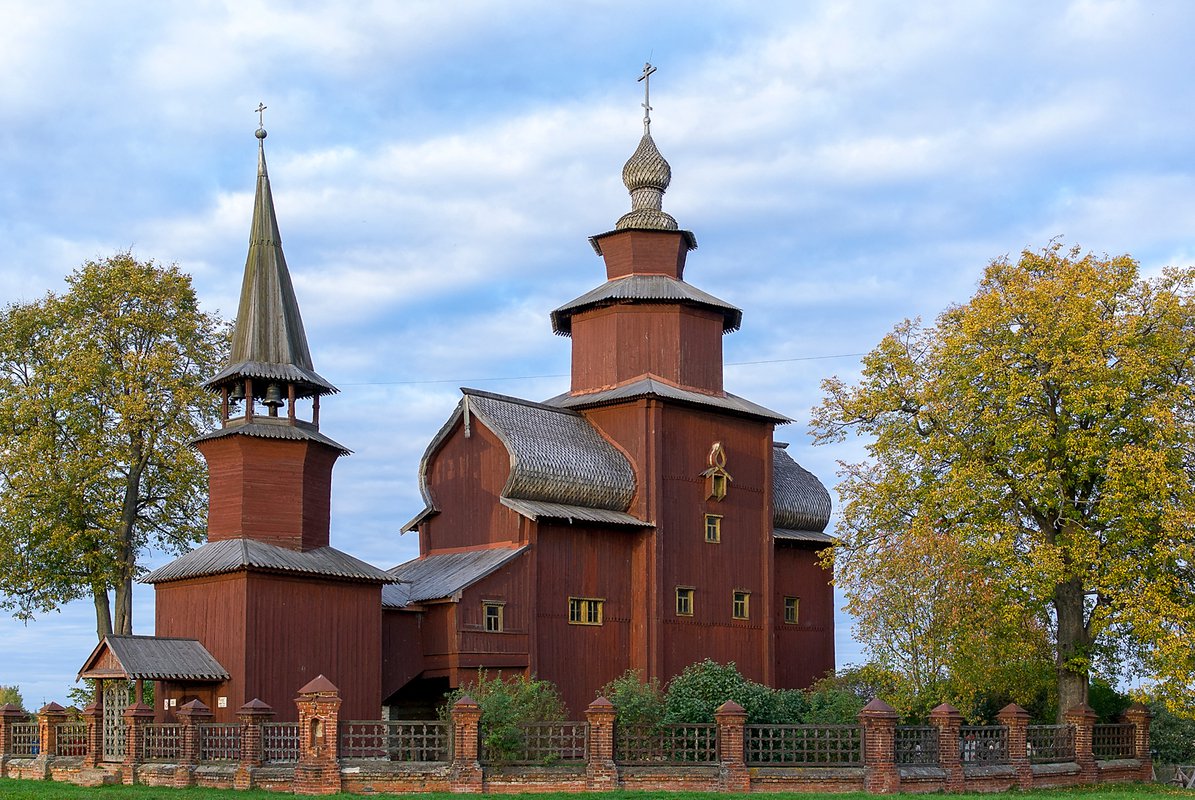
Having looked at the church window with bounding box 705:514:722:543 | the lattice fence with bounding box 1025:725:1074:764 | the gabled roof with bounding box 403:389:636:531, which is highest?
the gabled roof with bounding box 403:389:636:531

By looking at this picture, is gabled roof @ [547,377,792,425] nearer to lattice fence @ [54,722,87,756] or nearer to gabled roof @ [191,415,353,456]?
gabled roof @ [191,415,353,456]

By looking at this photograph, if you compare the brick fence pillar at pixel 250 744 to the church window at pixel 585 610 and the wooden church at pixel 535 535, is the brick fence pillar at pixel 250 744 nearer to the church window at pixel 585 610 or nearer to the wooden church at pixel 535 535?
the wooden church at pixel 535 535

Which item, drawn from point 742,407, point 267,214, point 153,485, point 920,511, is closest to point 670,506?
point 742,407

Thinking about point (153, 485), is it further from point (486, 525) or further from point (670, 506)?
point (670, 506)

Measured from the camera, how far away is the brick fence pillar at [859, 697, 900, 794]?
2902 cm

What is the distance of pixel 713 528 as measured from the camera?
1526 inches

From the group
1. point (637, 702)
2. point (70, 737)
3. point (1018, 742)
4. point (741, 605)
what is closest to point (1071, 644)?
point (1018, 742)

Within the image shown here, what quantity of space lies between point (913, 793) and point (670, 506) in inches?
428

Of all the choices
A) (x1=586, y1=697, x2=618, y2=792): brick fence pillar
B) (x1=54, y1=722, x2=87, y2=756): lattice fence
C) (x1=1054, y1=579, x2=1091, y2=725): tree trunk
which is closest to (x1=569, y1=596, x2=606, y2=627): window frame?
(x1=586, y1=697, x2=618, y2=792): brick fence pillar

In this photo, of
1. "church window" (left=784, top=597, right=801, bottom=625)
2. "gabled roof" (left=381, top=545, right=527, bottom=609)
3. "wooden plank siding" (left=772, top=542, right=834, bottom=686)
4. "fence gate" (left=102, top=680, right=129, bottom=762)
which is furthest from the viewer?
"church window" (left=784, top=597, right=801, bottom=625)

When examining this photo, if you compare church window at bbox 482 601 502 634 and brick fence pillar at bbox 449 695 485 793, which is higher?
church window at bbox 482 601 502 634

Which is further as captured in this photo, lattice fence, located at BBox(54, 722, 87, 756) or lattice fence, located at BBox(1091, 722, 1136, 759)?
lattice fence, located at BBox(1091, 722, 1136, 759)

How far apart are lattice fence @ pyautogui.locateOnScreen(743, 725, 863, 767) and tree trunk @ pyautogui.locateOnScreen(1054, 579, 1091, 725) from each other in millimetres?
7521

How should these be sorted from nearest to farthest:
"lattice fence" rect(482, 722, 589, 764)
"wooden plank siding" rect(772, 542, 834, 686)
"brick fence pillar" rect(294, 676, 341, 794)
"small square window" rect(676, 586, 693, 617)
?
"brick fence pillar" rect(294, 676, 341, 794)
"lattice fence" rect(482, 722, 589, 764)
"small square window" rect(676, 586, 693, 617)
"wooden plank siding" rect(772, 542, 834, 686)
